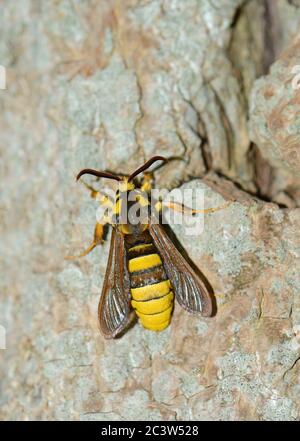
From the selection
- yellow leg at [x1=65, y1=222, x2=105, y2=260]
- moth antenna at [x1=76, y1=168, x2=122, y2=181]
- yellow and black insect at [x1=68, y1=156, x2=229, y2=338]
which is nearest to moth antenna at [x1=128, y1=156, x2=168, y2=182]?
yellow and black insect at [x1=68, y1=156, x2=229, y2=338]

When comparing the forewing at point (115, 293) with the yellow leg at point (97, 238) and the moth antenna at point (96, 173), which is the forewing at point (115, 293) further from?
the moth antenna at point (96, 173)

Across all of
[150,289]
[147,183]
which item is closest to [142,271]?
[150,289]

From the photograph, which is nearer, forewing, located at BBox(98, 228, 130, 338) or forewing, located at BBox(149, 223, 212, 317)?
forewing, located at BBox(149, 223, 212, 317)

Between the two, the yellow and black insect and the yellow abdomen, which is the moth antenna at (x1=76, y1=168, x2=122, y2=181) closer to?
the yellow and black insect

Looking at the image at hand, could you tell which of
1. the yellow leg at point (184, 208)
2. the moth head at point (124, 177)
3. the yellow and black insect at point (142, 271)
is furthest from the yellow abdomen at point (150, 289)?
the moth head at point (124, 177)

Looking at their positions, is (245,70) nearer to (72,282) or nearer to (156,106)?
(156,106)
